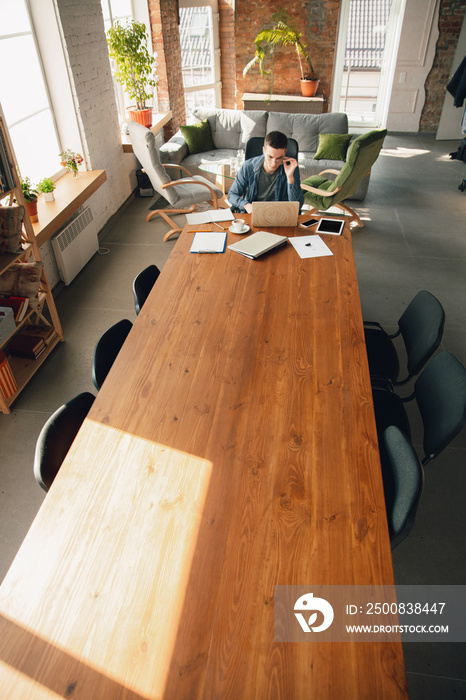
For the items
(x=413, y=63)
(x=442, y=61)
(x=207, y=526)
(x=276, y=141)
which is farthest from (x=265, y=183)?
(x=442, y=61)

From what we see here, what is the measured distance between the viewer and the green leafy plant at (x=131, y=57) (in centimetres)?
512

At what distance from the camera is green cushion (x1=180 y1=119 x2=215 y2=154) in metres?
Answer: 6.00

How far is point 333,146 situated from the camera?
227 inches

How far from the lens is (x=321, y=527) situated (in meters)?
1.54

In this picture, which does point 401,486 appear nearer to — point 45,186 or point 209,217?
point 209,217

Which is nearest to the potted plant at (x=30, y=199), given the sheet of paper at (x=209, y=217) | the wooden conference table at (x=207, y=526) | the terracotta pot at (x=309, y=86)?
the sheet of paper at (x=209, y=217)

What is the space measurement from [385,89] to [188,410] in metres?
8.59

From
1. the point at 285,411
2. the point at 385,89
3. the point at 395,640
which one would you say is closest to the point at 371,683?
the point at 395,640

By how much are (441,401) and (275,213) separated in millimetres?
1805

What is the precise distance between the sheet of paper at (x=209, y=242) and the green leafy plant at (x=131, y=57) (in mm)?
3264

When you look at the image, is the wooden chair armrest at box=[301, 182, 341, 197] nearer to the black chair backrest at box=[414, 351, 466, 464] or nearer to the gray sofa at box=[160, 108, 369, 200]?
the gray sofa at box=[160, 108, 369, 200]

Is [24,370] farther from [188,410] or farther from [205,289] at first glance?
[188,410]

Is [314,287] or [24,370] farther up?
[314,287]

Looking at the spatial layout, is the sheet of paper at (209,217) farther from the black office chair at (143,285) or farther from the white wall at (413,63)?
the white wall at (413,63)
